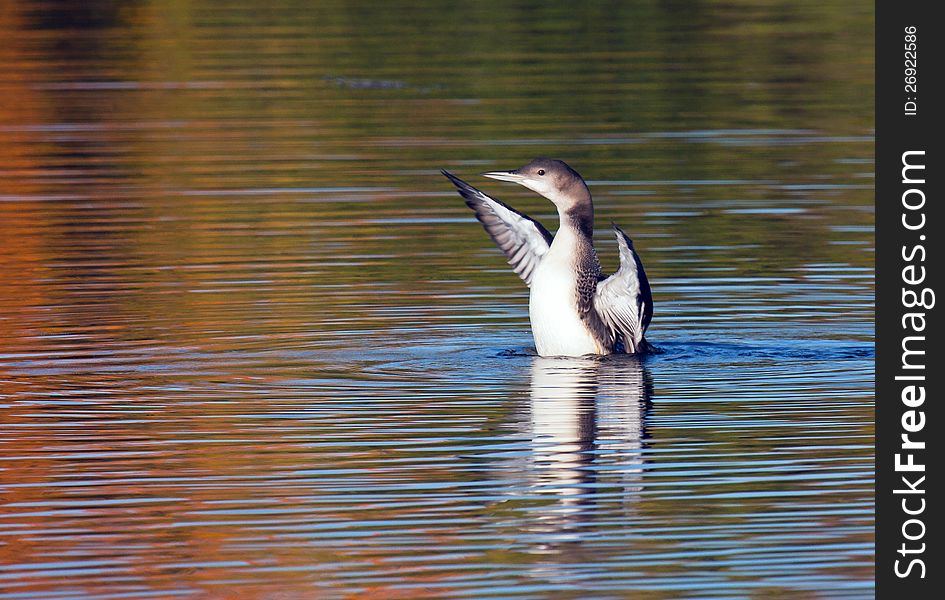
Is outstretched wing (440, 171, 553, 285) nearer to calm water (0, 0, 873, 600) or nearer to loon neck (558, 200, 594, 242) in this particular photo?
loon neck (558, 200, 594, 242)

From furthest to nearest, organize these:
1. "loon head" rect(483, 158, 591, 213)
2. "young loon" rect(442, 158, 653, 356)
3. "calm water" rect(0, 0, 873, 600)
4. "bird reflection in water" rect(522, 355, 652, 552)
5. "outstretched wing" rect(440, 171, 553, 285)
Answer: "outstretched wing" rect(440, 171, 553, 285) < "loon head" rect(483, 158, 591, 213) < "young loon" rect(442, 158, 653, 356) < "bird reflection in water" rect(522, 355, 652, 552) < "calm water" rect(0, 0, 873, 600)

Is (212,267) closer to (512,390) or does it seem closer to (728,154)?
(512,390)

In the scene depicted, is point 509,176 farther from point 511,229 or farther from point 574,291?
point 574,291

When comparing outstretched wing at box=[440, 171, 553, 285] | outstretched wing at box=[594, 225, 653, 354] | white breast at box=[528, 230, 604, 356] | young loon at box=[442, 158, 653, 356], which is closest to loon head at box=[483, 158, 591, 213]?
young loon at box=[442, 158, 653, 356]

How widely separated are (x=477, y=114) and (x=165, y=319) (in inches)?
419

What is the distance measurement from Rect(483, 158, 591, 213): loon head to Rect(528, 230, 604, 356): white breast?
0.24m

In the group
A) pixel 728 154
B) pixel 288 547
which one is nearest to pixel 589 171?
pixel 728 154

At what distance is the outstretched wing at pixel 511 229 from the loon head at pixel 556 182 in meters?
0.35

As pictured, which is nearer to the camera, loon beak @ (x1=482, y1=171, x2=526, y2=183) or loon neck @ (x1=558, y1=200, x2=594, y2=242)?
loon beak @ (x1=482, y1=171, x2=526, y2=183)

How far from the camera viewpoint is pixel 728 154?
21.2 m

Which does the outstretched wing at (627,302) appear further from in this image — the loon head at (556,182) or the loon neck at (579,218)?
the loon head at (556,182)

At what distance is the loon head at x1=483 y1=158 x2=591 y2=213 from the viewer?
Result: 1287cm

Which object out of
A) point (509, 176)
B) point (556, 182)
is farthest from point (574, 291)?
point (509, 176)

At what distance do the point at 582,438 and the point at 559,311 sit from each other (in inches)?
90.2
